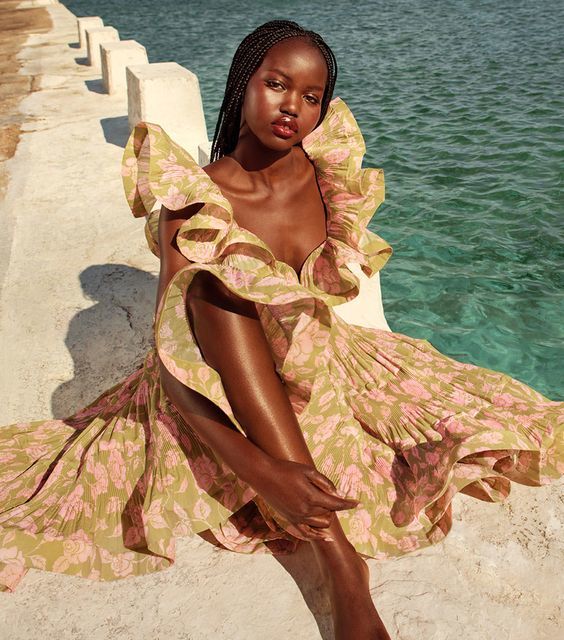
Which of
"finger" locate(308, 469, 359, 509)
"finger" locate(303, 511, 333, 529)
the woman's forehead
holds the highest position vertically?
the woman's forehead

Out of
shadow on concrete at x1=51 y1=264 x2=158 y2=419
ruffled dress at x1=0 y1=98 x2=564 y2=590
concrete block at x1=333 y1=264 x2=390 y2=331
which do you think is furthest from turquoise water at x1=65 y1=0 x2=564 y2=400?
ruffled dress at x1=0 y1=98 x2=564 y2=590

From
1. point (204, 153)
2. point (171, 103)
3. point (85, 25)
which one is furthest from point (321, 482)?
point (85, 25)

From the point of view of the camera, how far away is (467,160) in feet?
24.1

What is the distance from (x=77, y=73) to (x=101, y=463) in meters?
8.06

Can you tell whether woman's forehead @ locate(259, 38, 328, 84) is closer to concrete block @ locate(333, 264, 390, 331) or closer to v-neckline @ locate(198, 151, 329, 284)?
v-neckline @ locate(198, 151, 329, 284)

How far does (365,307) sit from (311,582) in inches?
66.7

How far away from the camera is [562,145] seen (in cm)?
743

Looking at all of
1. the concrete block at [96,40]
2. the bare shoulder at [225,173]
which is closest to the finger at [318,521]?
the bare shoulder at [225,173]

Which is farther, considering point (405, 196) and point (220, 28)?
point (220, 28)

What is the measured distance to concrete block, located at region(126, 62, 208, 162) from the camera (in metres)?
5.83

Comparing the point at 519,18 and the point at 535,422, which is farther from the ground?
the point at 535,422

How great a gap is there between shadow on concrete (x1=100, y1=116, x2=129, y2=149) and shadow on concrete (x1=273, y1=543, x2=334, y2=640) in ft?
15.7

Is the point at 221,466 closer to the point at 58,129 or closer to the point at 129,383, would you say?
the point at 129,383

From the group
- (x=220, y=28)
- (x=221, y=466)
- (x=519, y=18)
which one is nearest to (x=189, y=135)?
(x=221, y=466)
